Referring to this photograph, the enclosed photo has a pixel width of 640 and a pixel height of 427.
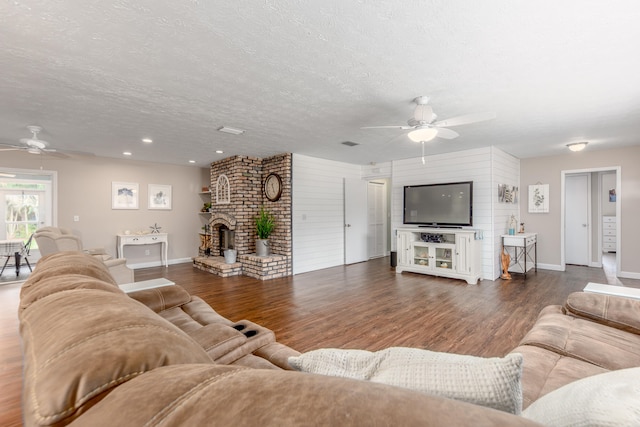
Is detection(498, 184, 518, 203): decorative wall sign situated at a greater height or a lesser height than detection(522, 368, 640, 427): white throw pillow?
greater

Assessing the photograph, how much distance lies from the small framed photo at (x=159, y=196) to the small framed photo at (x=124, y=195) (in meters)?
0.32

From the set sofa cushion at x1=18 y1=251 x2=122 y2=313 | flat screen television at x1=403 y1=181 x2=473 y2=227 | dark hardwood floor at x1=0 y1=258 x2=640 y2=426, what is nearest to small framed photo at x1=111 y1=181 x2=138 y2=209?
dark hardwood floor at x1=0 y1=258 x2=640 y2=426

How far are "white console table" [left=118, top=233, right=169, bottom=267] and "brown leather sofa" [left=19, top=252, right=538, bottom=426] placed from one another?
6322 mm

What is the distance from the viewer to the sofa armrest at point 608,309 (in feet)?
5.51

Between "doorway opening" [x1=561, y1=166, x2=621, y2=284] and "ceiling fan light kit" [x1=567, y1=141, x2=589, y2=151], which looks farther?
"doorway opening" [x1=561, y1=166, x2=621, y2=284]

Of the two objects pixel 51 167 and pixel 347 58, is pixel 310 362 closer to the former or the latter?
pixel 347 58

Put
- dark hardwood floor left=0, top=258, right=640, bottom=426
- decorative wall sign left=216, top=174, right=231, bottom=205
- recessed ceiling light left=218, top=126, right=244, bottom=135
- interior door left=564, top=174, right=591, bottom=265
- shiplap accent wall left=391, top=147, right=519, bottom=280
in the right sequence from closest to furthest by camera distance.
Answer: dark hardwood floor left=0, top=258, right=640, bottom=426, recessed ceiling light left=218, top=126, right=244, bottom=135, shiplap accent wall left=391, top=147, right=519, bottom=280, decorative wall sign left=216, top=174, right=231, bottom=205, interior door left=564, top=174, right=591, bottom=265

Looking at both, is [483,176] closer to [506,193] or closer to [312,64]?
[506,193]

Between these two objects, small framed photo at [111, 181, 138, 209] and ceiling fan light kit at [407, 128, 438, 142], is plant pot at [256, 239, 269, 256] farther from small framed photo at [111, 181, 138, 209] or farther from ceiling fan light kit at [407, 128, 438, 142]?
ceiling fan light kit at [407, 128, 438, 142]

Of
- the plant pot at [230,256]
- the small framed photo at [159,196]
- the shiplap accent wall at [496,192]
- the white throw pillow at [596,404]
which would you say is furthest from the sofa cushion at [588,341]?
the small framed photo at [159,196]

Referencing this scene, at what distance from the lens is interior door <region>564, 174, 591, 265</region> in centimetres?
625

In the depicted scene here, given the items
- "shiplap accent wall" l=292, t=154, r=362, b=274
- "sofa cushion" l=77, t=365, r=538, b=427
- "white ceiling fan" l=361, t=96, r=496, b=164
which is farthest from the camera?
"shiplap accent wall" l=292, t=154, r=362, b=274

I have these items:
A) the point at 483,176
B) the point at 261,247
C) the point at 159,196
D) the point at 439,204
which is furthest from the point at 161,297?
the point at 159,196

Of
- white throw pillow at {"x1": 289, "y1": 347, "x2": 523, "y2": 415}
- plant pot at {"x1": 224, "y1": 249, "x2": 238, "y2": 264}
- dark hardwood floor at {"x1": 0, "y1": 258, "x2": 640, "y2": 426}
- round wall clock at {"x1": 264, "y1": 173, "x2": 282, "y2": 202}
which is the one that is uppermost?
round wall clock at {"x1": 264, "y1": 173, "x2": 282, "y2": 202}
